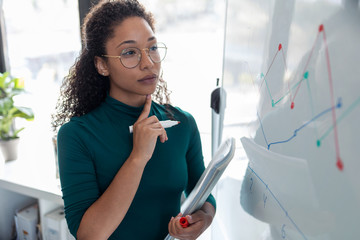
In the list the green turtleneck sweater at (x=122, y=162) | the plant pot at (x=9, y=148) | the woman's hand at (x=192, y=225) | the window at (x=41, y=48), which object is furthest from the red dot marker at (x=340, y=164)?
the plant pot at (x=9, y=148)

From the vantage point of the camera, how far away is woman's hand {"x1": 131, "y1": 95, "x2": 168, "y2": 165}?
0.80m

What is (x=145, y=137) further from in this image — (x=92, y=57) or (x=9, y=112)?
(x=9, y=112)

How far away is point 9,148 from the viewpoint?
6.19 ft

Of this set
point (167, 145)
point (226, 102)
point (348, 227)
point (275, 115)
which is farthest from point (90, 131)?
point (348, 227)

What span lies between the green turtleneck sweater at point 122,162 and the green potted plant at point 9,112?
1.11m

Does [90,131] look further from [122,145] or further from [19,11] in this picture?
[19,11]

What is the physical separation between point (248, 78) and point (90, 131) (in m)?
0.43

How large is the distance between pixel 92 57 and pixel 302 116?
2.20 feet

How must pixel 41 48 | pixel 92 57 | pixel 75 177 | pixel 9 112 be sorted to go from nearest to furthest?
pixel 75 177
pixel 92 57
pixel 9 112
pixel 41 48

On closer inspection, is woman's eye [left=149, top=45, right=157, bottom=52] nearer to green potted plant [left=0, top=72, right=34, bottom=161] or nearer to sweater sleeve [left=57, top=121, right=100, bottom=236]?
sweater sleeve [left=57, top=121, right=100, bottom=236]

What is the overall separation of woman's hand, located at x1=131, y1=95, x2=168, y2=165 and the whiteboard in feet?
0.77

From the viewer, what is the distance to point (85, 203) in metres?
0.79

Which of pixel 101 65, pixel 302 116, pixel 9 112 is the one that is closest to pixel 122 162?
pixel 101 65

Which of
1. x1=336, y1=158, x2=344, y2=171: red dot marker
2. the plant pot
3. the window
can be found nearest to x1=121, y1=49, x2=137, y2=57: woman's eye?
x1=336, y1=158, x2=344, y2=171: red dot marker
